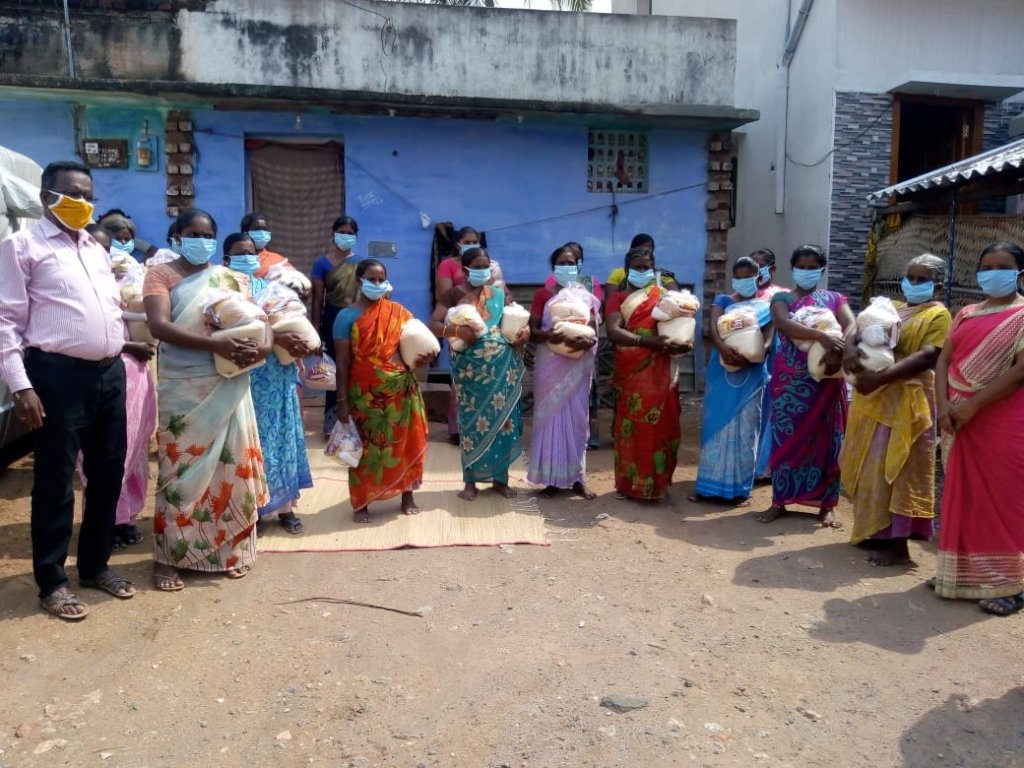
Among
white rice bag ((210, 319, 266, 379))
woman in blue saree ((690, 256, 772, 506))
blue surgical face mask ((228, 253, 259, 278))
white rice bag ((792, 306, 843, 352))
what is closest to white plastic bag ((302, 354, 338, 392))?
blue surgical face mask ((228, 253, 259, 278))

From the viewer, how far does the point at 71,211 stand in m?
3.73

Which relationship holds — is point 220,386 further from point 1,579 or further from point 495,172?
point 495,172

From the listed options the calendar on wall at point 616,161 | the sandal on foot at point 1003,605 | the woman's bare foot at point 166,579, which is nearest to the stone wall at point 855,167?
the calendar on wall at point 616,161

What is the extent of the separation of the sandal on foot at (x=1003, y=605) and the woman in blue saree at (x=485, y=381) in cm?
295

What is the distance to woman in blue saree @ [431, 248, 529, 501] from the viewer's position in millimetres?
5633

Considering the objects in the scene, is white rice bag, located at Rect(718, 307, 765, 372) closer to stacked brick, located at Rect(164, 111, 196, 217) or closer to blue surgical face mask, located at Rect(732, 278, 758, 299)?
blue surgical face mask, located at Rect(732, 278, 758, 299)

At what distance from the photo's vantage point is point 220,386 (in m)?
4.28

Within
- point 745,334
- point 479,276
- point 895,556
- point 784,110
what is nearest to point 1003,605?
point 895,556

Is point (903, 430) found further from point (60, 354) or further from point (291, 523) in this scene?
point (60, 354)

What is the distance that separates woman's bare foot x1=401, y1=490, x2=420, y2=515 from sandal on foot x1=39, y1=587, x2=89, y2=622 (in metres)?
2.05

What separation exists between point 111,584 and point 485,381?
8.40ft

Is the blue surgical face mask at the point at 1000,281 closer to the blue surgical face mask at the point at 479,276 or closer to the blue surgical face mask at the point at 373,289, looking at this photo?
the blue surgical face mask at the point at 479,276

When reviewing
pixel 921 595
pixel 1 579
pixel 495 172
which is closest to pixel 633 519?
pixel 921 595

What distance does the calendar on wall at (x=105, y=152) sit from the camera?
9.30m
